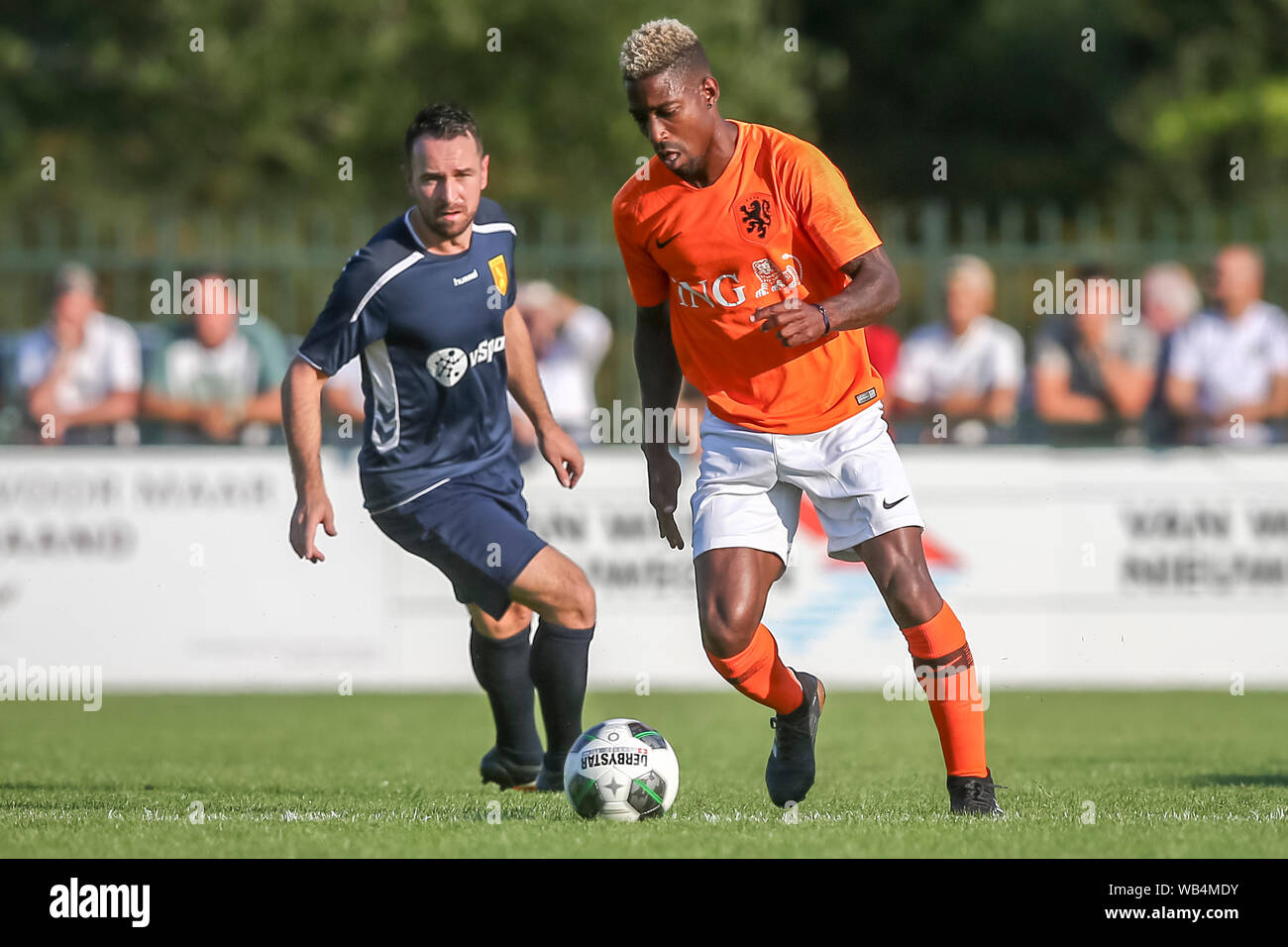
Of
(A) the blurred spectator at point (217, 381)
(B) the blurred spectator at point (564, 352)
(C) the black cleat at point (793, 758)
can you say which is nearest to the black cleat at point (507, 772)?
(C) the black cleat at point (793, 758)

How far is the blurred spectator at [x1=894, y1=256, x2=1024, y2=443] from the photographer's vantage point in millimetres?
12938

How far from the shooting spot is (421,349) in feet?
24.6

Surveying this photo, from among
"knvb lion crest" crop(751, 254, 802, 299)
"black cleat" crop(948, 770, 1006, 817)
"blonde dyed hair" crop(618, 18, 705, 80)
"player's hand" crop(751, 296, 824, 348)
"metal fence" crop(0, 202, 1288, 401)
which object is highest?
"metal fence" crop(0, 202, 1288, 401)

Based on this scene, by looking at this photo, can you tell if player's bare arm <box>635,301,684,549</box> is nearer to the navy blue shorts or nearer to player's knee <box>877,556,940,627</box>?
the navy blue shorts

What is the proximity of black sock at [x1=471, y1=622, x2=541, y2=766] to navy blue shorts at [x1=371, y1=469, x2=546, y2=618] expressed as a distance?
0.26 m

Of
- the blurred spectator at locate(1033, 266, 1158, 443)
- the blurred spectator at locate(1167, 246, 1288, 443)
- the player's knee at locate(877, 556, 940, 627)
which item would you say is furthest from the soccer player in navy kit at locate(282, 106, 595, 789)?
the blurred spectator at locate(1167, 246, 1288, 443)

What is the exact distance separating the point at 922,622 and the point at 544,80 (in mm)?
25095

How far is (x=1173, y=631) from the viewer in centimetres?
1271

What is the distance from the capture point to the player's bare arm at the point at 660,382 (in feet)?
22.9

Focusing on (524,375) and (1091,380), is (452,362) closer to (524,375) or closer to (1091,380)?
(524,375)

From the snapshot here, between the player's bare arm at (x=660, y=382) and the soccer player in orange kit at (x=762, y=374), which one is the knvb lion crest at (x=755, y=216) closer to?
the soccer player in orange kit at (x=762, y=374)
